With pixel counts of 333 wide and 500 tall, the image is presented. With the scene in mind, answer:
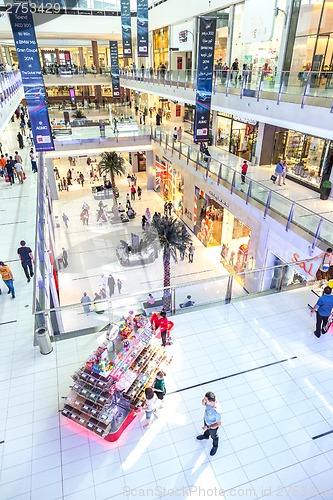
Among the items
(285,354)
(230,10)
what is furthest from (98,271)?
(230,10)

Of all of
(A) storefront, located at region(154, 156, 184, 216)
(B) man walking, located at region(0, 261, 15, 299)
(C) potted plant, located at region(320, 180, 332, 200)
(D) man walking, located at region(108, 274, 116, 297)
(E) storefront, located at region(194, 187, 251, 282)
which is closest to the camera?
(B) man walking, located at region(0, 261, 15, 299)

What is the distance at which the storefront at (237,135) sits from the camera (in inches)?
679

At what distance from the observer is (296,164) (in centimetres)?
1457

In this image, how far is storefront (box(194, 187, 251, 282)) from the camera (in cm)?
1498

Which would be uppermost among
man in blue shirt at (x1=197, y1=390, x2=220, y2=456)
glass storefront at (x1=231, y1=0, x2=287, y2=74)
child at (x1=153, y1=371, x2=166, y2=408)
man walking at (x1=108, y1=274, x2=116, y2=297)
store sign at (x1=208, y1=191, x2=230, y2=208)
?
glass storefront at (x1=231, y1=0, x2=287, y2=74)

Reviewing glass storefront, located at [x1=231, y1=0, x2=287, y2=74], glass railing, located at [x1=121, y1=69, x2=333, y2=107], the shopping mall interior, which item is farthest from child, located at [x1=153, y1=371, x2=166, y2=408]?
glass storefront, located at [x1=231, y1=0, x2=287, y2=74]

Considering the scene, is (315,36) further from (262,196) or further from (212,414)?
(212,414)

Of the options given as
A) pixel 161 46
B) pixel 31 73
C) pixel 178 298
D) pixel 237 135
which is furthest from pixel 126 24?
pixel 178 298

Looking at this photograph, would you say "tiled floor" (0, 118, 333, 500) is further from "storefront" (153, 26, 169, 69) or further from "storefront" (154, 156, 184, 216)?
"storefront" (153, 26, 169, 69)

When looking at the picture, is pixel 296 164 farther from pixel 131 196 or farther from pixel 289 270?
pixel 131 196

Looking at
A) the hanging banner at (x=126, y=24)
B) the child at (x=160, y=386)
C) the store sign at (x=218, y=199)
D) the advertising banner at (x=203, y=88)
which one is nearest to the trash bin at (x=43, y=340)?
the child at (x=160, y=386)

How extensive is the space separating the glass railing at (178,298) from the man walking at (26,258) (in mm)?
1913

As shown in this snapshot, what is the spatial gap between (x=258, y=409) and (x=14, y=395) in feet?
12.6

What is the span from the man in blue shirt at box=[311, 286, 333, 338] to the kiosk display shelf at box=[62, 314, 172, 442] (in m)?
2.95
